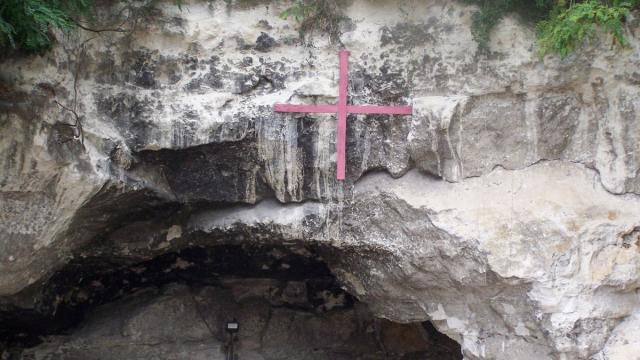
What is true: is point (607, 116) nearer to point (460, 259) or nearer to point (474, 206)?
point (474, 206)

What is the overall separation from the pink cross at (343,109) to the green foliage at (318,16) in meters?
0.15

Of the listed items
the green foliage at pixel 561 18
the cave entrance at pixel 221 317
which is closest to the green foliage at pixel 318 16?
the green foliage at pixel 561 18

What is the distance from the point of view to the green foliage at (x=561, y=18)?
111 inches

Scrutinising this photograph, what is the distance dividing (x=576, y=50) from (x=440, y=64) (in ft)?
2.13

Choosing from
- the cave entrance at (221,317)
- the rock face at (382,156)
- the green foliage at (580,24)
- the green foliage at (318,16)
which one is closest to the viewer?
the green foliage at (580,24)

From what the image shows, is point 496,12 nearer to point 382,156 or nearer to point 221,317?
point 382,156

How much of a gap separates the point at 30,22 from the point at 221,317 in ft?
8.63

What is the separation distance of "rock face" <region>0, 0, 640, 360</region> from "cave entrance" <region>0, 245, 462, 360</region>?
0.94 metres

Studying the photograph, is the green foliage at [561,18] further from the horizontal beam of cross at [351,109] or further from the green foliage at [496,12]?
the horizontal beam of cross at [351,109]

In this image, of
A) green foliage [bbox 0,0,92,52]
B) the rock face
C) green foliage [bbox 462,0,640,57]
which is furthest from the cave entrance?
green foliage [bbox 462,0,640,57]

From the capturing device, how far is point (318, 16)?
11.5ft

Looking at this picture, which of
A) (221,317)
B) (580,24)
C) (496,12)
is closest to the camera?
(580,24)

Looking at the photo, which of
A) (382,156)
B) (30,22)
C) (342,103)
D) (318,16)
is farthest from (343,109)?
(30,22)

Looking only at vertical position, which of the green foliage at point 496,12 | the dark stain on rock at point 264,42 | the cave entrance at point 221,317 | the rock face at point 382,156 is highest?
the green foliage at point 496,12
